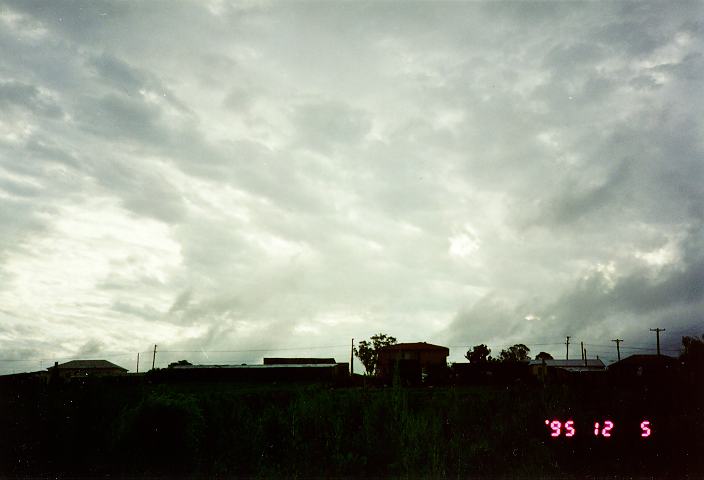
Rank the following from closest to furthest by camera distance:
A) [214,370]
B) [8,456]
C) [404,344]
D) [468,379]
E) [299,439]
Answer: [299,439] < [8,456] < [468,379] < [214,370] < [404,344]

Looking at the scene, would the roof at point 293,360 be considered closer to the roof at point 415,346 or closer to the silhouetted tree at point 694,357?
the roof at point 415,346

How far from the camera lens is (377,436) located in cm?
1120

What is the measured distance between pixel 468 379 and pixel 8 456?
51.6 metres

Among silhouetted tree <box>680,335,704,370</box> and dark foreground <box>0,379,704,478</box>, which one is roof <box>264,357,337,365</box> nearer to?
silhouetted tree <box>680,335,704,370</box>

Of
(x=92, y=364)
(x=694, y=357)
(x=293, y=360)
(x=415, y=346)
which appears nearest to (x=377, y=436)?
(x=694, y=357)

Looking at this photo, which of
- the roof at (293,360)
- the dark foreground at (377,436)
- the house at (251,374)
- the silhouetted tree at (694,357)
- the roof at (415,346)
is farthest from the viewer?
the roof at (415,346)

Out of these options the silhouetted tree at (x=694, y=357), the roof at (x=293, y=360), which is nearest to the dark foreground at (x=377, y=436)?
the silhouetted tree at (x=694, y=357)

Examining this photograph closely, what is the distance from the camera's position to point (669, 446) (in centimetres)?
1175

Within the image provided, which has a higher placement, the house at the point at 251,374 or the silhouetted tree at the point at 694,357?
the silhouetted tree at the point at 694,357

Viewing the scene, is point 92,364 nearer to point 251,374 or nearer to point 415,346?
point 415,346

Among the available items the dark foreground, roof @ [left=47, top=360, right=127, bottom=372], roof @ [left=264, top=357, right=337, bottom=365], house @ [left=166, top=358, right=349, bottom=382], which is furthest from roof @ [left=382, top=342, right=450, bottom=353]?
the dark foreground

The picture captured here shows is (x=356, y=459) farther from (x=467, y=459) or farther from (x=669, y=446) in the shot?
(x=669, y=446)

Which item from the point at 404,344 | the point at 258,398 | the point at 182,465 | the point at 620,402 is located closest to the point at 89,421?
the point at 182,465

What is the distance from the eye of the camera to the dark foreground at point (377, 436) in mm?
11023
